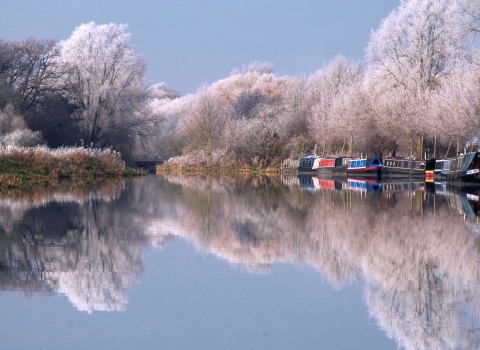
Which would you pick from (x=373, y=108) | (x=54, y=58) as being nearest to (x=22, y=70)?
(x=54, y=58)

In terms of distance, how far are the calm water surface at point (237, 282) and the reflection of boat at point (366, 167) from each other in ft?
89.7

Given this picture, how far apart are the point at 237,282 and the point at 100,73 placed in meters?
41.8

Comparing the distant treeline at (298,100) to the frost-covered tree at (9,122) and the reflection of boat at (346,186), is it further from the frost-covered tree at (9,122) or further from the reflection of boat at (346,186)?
the reflection of boat at (346,186)

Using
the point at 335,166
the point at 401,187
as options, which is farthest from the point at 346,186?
the point at 335,166

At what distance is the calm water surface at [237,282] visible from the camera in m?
6.06

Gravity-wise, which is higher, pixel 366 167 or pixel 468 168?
pixel 468 168

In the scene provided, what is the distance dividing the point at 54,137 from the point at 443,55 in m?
23.8

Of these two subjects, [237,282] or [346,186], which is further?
[346,186]

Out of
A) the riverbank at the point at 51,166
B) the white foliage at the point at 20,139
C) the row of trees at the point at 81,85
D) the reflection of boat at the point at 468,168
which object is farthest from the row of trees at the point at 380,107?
the white foliage at the point at 20,139

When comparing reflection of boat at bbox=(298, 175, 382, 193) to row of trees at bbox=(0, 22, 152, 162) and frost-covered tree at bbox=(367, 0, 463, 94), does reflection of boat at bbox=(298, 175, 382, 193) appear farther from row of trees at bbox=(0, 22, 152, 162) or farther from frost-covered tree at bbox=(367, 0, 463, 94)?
row of trees at bbox=(0, 22, 152, 162)

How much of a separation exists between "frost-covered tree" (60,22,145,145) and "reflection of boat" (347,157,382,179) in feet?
53.2

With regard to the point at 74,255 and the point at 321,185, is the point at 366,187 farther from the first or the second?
the point at 74,255

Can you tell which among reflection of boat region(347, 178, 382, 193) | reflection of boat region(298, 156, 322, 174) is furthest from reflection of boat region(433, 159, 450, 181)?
reflection of boat region(298, 156, 322, 174)

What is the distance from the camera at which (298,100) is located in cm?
6338
